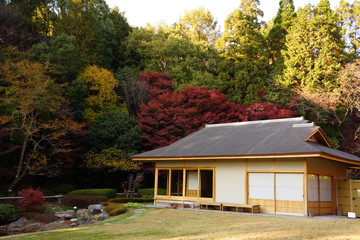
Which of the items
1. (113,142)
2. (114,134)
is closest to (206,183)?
(114,134)

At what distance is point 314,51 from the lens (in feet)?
95.4

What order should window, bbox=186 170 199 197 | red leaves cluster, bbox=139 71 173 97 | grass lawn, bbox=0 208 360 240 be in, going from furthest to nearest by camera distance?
red leaves cluster, bbox=139 71 173 97 < window, bbox=186 170 199 197 < grass lawn, bbox=0 208 360 240

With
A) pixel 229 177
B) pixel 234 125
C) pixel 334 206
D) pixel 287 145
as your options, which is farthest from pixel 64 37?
pixel 334 206

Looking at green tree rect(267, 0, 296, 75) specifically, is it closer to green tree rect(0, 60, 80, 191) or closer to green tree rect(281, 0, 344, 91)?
green tree rect(281, 0, 344, 91)

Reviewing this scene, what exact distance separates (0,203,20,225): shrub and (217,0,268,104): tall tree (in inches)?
767

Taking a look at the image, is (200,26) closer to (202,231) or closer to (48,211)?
(48,211)

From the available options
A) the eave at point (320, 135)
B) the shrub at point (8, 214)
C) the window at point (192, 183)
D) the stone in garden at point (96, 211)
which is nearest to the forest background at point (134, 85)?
the shrub at point (8, 214)

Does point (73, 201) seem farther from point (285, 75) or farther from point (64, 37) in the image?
point (285, 75)

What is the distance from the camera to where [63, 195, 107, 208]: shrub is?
1991cm

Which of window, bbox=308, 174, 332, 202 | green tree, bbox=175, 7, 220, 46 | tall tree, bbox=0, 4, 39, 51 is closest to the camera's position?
window, bbox=308, 174, 332, 202

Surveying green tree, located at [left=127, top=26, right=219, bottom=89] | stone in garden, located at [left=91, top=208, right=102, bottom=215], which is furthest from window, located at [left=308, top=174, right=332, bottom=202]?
green tree, located at [left=127, top=26, right=219, bottom=89]

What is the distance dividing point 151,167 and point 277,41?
65.0 ft

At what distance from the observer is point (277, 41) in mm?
35969

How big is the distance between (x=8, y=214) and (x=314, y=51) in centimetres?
2505
